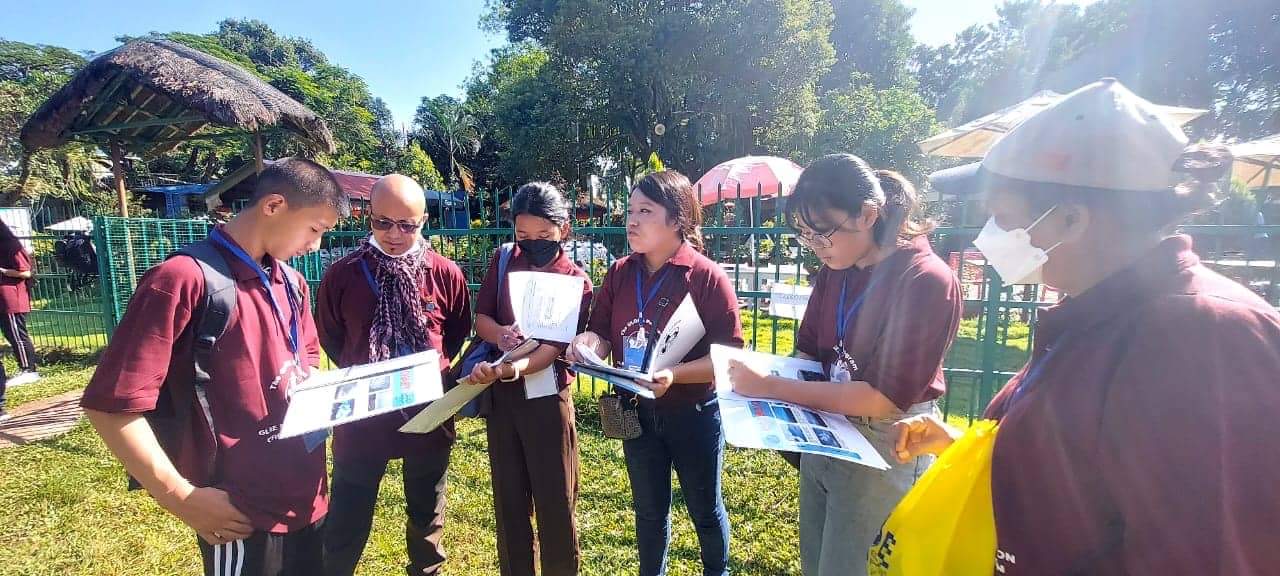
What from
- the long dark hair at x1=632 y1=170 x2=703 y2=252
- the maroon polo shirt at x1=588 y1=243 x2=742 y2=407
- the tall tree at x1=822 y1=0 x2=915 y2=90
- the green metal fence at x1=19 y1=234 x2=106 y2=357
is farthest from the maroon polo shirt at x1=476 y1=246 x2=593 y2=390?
the tall tree at x1=822 y1=0 x2=915 y2=90

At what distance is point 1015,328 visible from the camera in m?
8.52

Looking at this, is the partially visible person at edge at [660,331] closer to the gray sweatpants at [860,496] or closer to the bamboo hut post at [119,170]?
the gray sweatpants at [860,496]

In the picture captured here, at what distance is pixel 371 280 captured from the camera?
2.33 metres

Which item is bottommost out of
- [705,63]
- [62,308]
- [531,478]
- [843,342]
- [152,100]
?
[531,478]

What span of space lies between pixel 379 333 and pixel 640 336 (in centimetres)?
107

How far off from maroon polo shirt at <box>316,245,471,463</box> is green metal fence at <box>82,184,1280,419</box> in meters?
1.49

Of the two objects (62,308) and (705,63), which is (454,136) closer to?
(705,63)

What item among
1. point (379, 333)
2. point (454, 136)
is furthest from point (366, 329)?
point (454, 136)

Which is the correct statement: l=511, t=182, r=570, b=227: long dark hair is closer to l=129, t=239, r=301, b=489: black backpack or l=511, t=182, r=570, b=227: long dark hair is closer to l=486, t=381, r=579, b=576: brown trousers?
l=486, t=381, r=579, b=576: brown trousers

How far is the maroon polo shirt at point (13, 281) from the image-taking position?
5.49m

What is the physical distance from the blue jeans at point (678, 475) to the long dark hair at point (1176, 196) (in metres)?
1.53

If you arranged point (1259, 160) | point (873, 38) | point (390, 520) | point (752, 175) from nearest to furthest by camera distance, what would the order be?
point (390, 520) < point (1259, 160) < point (752, 175) < point (873, 38)

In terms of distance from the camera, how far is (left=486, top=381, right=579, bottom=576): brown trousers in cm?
A: 236

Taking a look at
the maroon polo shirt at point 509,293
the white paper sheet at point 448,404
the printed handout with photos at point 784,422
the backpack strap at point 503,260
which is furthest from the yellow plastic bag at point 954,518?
the backpack strap at point 503,260
